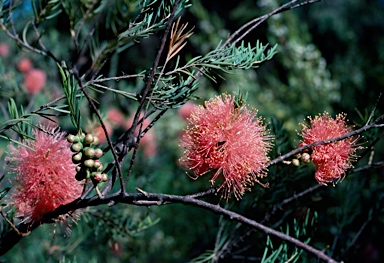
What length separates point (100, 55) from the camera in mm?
453

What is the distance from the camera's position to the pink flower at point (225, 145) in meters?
0.66

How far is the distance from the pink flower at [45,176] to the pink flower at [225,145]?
188 mm

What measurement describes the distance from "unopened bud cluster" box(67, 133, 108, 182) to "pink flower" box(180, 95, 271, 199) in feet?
0.51

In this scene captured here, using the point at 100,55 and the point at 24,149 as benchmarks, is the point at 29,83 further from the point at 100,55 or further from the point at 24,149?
the point at 100,55

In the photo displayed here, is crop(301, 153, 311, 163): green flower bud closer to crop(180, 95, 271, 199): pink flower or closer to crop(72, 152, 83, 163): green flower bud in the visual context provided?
crop(180, 95, 271, 199): pink flower

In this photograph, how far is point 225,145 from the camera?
0.66 meters

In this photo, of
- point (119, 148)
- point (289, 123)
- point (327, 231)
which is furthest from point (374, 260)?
point (119, 148)

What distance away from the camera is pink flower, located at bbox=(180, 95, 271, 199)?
25.9 inches

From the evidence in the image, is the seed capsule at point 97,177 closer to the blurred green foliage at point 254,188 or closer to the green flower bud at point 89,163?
the green flower bud at point 89,163

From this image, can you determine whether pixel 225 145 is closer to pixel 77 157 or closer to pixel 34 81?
pixel 77 157

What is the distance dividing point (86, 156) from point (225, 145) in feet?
0.68

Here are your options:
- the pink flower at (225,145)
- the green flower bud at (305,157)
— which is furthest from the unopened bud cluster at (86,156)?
the green flower bud at (305,157)

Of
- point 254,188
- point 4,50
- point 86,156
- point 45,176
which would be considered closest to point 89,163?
point 86,156

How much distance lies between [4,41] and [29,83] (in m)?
0.84
